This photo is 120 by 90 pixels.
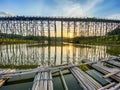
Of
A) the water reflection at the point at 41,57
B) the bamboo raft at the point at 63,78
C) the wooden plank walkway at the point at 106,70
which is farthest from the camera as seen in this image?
the water reflection at the point at 41,57

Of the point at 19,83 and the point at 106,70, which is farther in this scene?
the point at 106,70

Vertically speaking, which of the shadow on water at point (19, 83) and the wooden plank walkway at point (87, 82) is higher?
the wooden plank walkway at point (87, 82)

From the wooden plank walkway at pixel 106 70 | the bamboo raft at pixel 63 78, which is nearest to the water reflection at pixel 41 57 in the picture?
the bamboo raft at pixel 63 78

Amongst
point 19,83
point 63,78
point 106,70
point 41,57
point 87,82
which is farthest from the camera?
point 41,57

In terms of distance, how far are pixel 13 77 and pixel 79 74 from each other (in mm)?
4104

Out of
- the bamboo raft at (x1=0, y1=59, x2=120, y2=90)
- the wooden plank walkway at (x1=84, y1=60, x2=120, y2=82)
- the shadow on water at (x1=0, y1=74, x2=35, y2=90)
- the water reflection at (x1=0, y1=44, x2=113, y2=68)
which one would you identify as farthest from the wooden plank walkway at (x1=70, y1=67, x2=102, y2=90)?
the water reflection at (x1=0, y1=44, x2=113, y2=68)

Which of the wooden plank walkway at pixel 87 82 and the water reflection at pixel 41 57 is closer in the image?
the wooden plank walkway at pixel 87 82

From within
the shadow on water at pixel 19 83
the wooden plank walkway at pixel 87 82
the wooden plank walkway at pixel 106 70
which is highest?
the wooden plank walkway at pixel 106 70

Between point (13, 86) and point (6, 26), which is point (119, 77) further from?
point (6, 26)

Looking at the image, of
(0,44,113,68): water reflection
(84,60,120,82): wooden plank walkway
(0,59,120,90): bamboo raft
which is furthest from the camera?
(0,44,113,68): water reflection

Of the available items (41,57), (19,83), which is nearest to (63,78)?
(19,83)

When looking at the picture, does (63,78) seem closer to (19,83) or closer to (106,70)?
(19,83)

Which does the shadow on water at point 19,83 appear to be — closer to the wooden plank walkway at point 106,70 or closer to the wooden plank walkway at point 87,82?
the wooden plank walkway at point 87,82

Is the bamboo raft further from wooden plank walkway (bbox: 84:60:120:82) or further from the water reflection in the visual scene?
the water reflection
